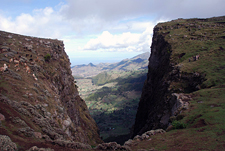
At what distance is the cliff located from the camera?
36000mm

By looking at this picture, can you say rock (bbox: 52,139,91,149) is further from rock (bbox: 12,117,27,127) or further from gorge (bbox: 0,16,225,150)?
rock (bbox: 12,117,27,127)

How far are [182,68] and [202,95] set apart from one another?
1562cm

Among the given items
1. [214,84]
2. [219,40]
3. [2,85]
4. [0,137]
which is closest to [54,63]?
[2,85]

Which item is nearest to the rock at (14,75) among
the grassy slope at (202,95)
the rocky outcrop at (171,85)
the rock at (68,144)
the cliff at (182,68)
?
the rock at (68,144)

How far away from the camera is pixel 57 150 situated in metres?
17.0

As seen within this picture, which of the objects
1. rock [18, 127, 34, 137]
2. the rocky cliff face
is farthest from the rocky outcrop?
rock [18, 127, 34, 137]

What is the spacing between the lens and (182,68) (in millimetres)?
45562

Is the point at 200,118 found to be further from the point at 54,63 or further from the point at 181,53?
the point at 54,63

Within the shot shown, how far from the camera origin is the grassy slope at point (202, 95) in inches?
746

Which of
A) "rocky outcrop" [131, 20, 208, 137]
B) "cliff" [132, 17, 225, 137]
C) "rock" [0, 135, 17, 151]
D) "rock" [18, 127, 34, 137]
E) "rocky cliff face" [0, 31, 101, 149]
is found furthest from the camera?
"cliff" [132, 17, 225, 137]

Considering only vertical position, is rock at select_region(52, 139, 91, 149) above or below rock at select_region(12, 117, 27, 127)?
below

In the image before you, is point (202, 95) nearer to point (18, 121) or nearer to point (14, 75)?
point (18, 121)

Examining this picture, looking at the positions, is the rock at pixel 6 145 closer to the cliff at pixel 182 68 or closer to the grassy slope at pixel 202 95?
the grassy slope at pixel 202 95

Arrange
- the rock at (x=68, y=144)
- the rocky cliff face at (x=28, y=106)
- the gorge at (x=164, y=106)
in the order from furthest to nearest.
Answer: the rock at (x=68, y=144) < the gorge at (x=164, y=106) < the rocky cliff face at (x=28, y=106)
